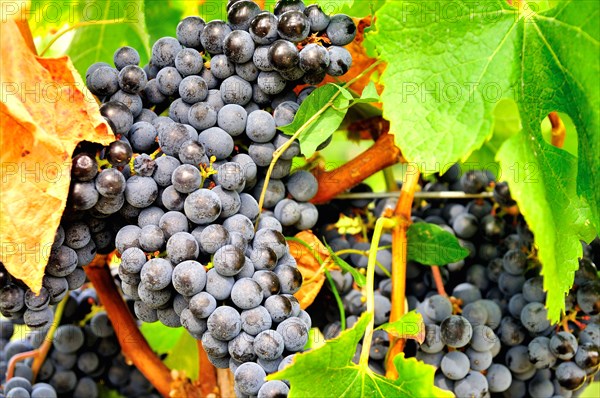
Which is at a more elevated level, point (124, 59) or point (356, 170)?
point (124, 59)

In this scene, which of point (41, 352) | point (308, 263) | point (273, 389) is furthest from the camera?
point (41, 352)

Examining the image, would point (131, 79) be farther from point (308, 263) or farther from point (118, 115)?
point (308, 263)

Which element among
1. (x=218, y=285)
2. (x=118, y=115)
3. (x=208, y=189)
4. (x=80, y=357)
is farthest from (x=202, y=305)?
(x=80, y=357)

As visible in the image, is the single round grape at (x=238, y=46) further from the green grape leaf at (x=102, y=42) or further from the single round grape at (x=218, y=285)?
the green grape leaf at (x=102, y=42)

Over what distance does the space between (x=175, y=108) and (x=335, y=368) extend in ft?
1.22

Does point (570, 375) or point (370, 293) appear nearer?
point (370, 293)

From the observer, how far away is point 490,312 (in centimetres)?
107

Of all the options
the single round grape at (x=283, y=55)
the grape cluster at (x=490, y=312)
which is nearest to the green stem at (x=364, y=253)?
the grape cluster at (x=490, y=312)

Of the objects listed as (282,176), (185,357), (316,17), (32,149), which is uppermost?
(316,17)

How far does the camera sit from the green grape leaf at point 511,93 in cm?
81

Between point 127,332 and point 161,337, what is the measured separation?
0.78ft

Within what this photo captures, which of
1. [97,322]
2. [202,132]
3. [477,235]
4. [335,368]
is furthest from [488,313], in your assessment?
[97,322]

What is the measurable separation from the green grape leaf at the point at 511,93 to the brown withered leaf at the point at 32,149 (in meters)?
0.36

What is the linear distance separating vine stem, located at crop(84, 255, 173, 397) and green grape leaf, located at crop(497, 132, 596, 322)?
59 centimetres
